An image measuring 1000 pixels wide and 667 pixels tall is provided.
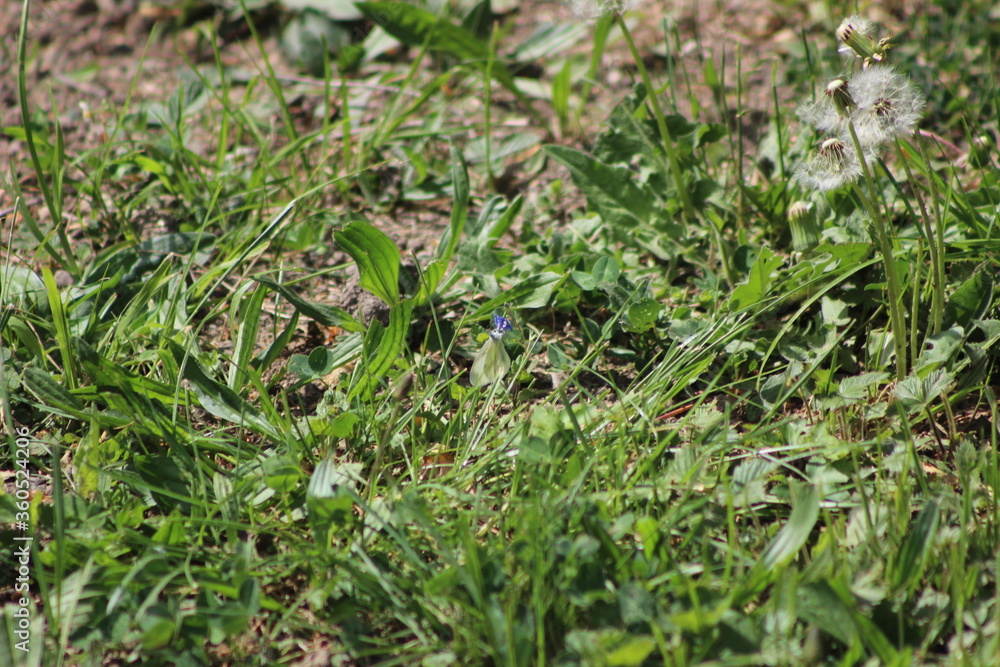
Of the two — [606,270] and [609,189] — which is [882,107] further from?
[609,189]

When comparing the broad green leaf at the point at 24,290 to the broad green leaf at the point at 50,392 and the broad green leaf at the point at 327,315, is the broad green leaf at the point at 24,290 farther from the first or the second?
the broad green leaf at the point at 327,315

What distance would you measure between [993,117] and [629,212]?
1251 mm

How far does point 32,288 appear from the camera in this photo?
2.13 m

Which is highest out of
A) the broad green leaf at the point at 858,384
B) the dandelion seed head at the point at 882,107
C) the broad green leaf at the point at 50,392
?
the dandelion seed head at the point at 882,107

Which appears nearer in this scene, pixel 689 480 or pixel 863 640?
pixel 863 640

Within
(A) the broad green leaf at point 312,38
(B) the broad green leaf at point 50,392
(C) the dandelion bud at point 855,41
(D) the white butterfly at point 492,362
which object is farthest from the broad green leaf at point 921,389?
(A) the broad green leaf at point 312,38

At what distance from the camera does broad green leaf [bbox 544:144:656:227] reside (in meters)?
2.28

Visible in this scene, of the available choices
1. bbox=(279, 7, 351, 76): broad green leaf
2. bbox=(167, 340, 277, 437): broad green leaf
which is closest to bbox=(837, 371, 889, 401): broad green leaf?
bbox=(167, 340, 277, 437): broad green leaf

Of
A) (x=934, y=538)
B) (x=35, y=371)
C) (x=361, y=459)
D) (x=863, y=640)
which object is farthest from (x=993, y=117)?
(x=35, y=371)

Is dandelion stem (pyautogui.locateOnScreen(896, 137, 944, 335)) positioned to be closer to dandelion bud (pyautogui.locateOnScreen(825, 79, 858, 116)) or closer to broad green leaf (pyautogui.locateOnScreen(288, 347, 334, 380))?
dandelion bud (pyautogui.locateOnScreen(825, 79, 858, 116))

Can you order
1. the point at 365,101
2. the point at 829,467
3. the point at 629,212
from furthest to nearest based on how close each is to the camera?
1. the point at 365,101
2. the point at 629,212
3. the point at 829,467

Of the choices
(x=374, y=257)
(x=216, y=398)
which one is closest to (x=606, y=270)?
(x=374, y=257)

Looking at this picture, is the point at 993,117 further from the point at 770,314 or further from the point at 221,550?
the point at 221,550

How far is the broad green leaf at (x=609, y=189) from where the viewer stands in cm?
228
